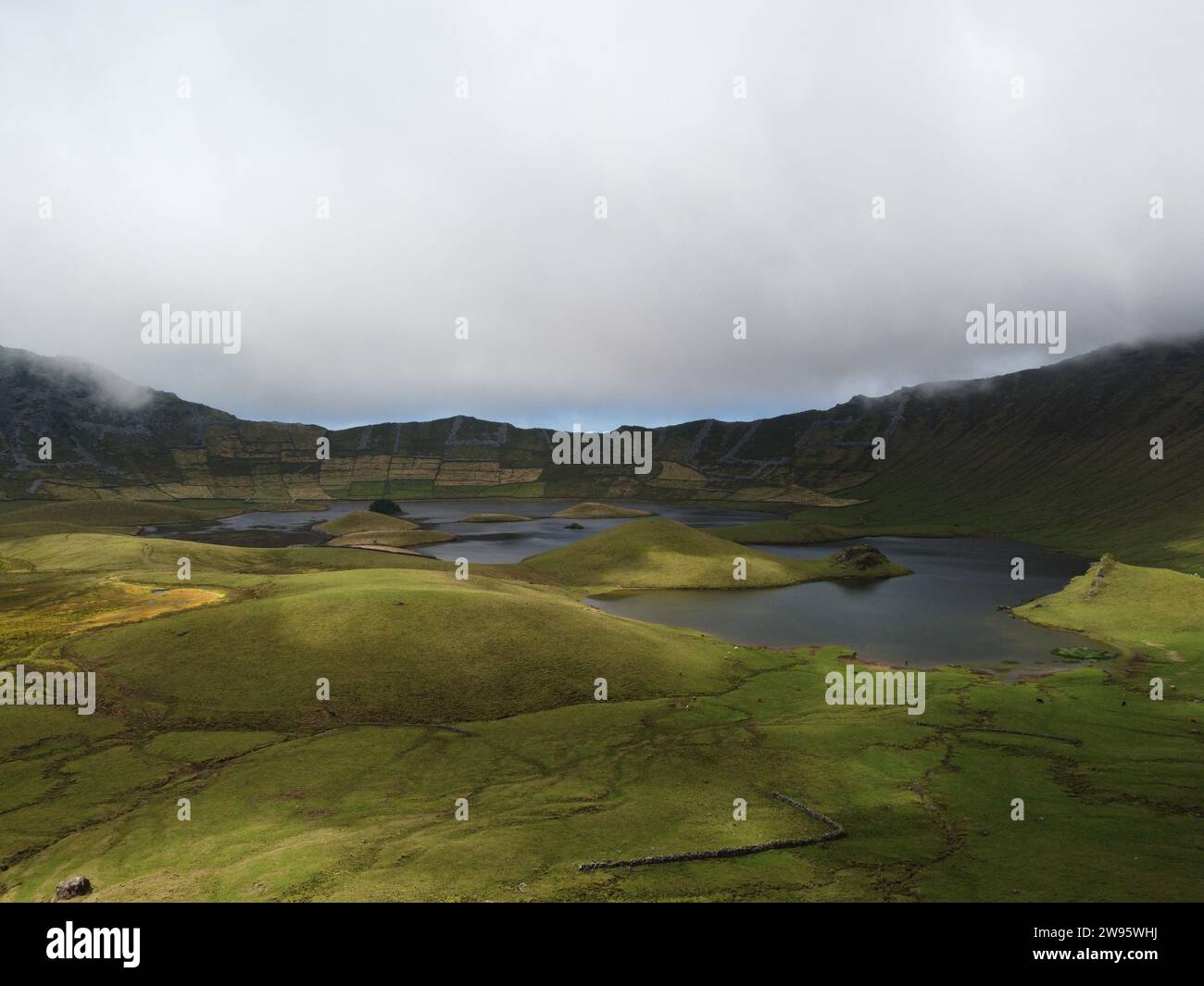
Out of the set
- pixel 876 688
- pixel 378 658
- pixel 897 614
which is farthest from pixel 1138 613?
pixel 378 658

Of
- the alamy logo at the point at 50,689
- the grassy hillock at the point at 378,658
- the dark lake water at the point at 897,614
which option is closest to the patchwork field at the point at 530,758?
the grassy hillock at the point at 378,658

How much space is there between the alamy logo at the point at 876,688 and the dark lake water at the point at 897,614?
9.19 m

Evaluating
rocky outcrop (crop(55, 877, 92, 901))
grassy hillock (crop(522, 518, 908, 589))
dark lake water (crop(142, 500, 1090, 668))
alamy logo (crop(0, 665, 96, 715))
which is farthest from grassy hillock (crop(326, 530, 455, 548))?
rocky outcrop (crop(55, 877, 92, 901))

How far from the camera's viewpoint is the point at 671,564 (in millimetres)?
130250

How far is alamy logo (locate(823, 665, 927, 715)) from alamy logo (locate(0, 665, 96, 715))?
56821 mm

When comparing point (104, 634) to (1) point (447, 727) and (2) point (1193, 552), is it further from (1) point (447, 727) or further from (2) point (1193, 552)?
(2) point (1193, 552)

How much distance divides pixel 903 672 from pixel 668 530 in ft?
269

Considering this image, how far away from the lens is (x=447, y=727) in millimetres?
49344

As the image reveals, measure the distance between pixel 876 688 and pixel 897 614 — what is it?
1687 inches

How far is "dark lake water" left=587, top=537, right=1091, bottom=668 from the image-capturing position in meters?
76.6
